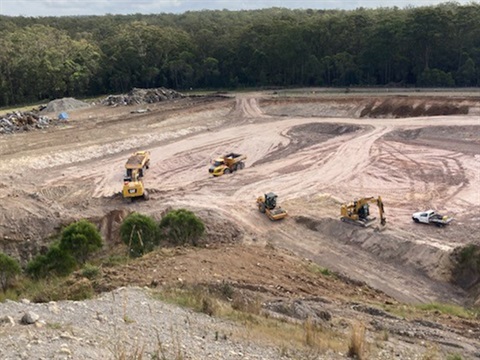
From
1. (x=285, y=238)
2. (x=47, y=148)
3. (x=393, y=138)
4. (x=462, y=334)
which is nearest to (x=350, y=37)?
(x=393, y=138)

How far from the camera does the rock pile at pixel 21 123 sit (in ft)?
184

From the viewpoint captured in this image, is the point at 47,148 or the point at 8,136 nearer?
the point at 47,148

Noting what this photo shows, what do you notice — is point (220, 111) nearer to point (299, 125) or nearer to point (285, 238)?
point (299, 125)

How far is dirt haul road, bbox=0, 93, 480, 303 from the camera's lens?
2795cm

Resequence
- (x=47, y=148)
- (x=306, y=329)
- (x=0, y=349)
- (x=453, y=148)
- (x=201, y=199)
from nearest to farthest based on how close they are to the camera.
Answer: (x=0, y=349)
(x=306, y=329)
(x=201, y=199)
(x=453, y=148)
(x=47, y=148)

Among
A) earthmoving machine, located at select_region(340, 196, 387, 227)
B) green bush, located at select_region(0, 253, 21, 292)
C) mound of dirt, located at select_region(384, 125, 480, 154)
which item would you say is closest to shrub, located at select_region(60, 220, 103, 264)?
green bush, located at select_region(0, 253, 21, 292)

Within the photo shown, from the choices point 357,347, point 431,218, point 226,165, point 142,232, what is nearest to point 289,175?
point 226,165

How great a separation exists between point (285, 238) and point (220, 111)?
3760 centimetres

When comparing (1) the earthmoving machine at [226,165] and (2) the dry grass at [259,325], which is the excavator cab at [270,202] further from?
(2) the dry grass at [259,325]

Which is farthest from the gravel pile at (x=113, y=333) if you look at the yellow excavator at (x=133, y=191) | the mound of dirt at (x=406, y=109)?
the mound of dirt at (x=406, y=109)

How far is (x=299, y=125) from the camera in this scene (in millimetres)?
56219

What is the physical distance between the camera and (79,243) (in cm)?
2344

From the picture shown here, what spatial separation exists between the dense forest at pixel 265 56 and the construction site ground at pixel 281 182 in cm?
1065

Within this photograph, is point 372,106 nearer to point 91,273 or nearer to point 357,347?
point 91,273
